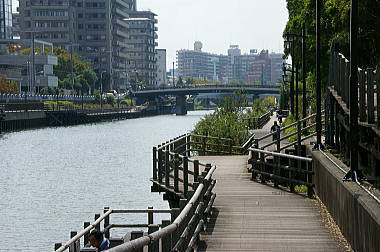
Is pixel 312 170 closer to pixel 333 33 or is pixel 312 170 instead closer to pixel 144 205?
pixel 144 205

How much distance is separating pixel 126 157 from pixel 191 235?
196ft

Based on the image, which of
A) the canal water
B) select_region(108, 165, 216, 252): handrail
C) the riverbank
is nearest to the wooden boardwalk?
select_region(108, 165, 216, 252): handrail

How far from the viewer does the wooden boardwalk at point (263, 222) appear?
18016 mm

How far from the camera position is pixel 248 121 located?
2712 inches

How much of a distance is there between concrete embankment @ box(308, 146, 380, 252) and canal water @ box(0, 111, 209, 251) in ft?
40.9

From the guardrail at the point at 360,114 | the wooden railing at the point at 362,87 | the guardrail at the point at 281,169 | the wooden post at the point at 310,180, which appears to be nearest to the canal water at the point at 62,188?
the guardrail at the point at 281,169

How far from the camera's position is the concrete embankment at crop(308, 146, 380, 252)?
13.9 meters

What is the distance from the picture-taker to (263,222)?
21.0 metres

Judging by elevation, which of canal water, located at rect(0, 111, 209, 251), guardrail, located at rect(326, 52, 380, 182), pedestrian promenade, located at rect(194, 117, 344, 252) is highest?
guardrail, located at rect(326, 52, 380, 182)

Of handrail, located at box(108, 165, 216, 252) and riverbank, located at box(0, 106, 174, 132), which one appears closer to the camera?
handrail, located at box(108, 165, 216, 252)

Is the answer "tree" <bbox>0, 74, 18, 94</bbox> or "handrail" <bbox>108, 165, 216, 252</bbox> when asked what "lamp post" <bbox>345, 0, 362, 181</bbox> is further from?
"tree" <bbox>0, 74, 18, 94</bbox>

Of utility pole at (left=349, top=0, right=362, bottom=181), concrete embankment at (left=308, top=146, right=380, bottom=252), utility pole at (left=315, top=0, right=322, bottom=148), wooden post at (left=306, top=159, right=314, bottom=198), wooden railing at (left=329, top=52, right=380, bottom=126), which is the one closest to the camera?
concrete embankment at (left=308, top=146, right=380, bottom=252)

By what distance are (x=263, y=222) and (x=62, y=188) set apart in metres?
31.5

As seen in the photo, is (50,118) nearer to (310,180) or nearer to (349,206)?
(310,180)
